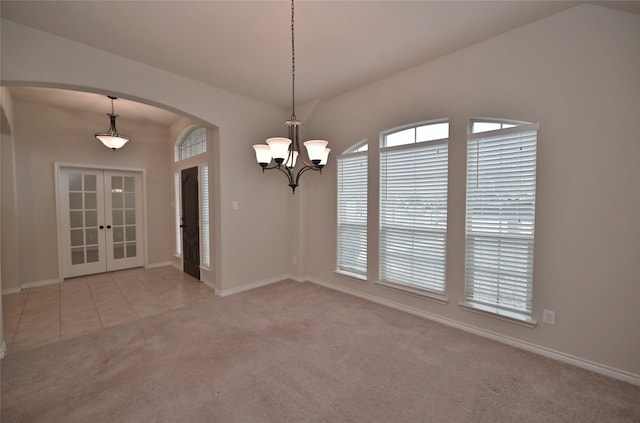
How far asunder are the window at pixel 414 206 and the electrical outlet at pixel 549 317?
896 millimetres

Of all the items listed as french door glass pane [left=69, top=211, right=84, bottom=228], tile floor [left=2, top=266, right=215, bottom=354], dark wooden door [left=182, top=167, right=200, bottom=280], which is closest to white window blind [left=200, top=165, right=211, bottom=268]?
dark wooden door [left=182, top=167, right=200, bottom=280]

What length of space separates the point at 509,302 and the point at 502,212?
892 millimetres

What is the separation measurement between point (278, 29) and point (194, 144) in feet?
11.1

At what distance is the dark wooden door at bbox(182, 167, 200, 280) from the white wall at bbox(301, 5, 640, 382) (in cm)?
414

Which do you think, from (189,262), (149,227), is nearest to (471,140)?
(189,262)

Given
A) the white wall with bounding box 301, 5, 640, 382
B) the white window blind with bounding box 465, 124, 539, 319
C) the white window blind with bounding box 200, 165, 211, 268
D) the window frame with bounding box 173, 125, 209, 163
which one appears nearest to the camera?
the white wall with bounding box 301, 5, 640, 382

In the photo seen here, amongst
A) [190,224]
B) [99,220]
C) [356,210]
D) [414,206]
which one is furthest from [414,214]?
[99,220]

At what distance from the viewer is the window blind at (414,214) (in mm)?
3098

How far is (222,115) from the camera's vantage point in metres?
3.92

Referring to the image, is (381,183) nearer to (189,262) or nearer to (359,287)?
(359,287)

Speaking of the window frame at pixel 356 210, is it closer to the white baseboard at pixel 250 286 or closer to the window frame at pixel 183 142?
the white baseboard at pixel 250 286

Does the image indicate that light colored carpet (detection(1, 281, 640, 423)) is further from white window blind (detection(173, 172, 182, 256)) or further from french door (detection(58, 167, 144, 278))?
french door (detection(58, 167, 144, 278))

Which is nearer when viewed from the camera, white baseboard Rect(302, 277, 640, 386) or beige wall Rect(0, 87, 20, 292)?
white baseboard Rect(302, 277, 640, 386)

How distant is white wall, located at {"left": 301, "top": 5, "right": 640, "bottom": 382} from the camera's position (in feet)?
6.89
